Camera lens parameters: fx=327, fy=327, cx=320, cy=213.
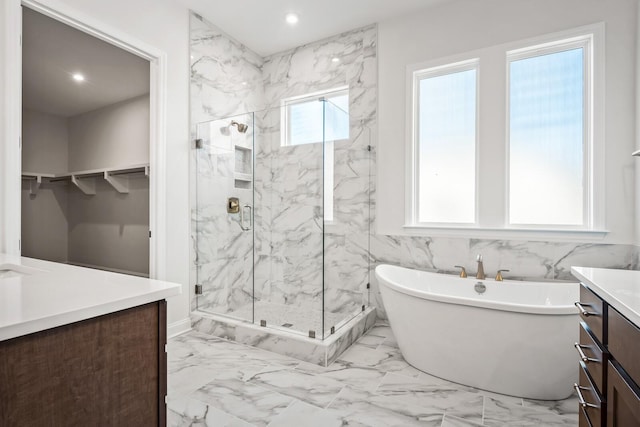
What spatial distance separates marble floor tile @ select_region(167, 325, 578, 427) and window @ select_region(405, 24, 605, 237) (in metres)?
1.36

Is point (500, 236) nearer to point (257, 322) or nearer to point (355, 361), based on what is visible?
point (355, 361)

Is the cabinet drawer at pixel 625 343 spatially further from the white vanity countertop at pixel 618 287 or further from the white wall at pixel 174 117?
the white wall at pixel 174 117

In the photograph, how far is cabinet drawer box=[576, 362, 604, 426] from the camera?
3.48 feet

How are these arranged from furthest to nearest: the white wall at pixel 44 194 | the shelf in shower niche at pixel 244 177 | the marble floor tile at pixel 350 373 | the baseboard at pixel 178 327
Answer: the white wall at pixel 44 194
the shelf in shower niche at pixel 244 177
the baseboard at pixel 178 327
the marble floor tile at pixel 350 373

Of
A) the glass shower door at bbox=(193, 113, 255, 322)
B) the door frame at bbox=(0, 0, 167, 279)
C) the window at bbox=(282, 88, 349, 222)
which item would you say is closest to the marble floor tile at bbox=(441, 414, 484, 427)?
the window at bbox=(282, 88, 349, 222)

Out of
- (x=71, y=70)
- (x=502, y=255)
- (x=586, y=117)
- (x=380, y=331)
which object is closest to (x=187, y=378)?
Answer: (x=380, y=331)

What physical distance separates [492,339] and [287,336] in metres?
1.38

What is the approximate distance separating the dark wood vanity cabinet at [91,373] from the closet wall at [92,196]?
10.0ft

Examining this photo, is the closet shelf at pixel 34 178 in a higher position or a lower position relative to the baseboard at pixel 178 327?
higher

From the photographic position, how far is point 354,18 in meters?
3.19

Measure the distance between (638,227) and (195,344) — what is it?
3.40m

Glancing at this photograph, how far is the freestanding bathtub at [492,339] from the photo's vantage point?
1781 millimetres

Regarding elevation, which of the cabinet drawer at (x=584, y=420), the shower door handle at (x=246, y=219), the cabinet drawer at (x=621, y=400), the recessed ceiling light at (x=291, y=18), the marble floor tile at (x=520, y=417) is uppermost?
the recessed ceiling light at (x=291, y=18)

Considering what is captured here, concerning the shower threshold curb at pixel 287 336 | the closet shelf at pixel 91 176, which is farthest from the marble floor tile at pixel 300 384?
the closet shelf at pixel 91 176
